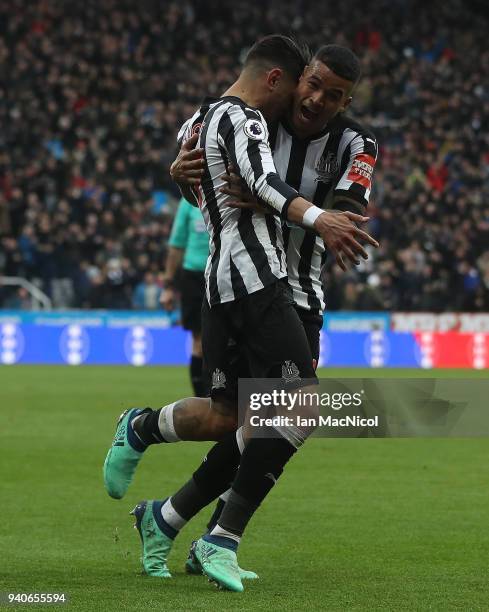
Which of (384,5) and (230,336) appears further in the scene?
(384,5)

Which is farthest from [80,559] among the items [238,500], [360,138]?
[360,138]

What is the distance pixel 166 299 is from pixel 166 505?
6.65m

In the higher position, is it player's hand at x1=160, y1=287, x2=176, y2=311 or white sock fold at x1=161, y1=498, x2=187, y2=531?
white sock fold at x1=161, y1=498, x2=187, y2=531

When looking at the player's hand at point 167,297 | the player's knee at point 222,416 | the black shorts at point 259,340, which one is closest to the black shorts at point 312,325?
the black shorts at point 259,340

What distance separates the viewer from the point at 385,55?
101 ft

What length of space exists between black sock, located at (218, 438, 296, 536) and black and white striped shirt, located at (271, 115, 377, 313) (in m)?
0.71

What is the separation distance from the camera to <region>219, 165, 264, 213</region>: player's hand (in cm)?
473

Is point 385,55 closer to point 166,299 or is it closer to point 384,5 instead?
point 384,5

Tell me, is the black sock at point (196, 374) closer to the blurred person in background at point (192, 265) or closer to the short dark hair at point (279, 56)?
the blurred person in background at point (192, 265)

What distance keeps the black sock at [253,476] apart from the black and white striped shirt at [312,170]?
71 cm

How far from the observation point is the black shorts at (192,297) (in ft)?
37.2

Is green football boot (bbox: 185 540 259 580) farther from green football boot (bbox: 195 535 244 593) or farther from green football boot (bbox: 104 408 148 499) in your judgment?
green football boot (bbox: 104 408 148 499)

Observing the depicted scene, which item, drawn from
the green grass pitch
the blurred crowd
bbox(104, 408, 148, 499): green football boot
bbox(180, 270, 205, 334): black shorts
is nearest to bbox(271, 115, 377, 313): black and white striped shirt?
bbox(104, 408, 148, 499): green football boot

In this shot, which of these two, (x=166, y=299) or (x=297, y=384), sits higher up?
(x=297, y=384)
